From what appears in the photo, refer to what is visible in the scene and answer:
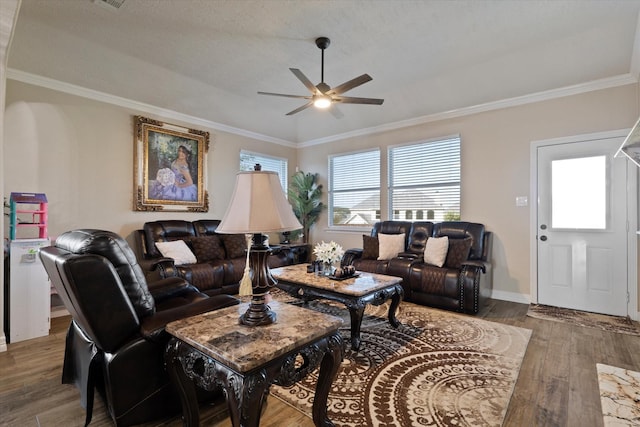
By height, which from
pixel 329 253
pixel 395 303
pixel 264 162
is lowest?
pixel 395 303

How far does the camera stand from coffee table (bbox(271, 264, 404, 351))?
2611 mm

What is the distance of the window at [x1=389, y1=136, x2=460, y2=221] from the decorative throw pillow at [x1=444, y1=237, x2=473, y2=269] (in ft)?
2.97

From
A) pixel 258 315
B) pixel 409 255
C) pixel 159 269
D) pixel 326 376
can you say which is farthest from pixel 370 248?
pixel 258 315

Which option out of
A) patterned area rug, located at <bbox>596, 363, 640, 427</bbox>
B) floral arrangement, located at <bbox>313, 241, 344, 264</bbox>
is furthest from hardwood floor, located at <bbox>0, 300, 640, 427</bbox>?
floral arrangement, located at <bbox>313, 241, 344, 264</bbox>

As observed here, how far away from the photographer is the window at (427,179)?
15.6 feet

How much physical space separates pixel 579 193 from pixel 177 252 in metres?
5.26

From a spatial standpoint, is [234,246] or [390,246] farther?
[234,246]

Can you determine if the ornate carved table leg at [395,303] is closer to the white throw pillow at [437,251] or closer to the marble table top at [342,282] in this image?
the marble table top at [342,282]

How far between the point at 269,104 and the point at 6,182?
3.59 m

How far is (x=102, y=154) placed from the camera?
3.95m

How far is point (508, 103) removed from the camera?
4.21 m

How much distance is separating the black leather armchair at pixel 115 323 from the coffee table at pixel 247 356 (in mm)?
173

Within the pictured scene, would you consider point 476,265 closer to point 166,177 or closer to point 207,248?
point 207,248

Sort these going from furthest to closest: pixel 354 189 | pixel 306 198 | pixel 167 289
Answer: pixel 306 198 < pixel 354 189 < pixel 167 289
